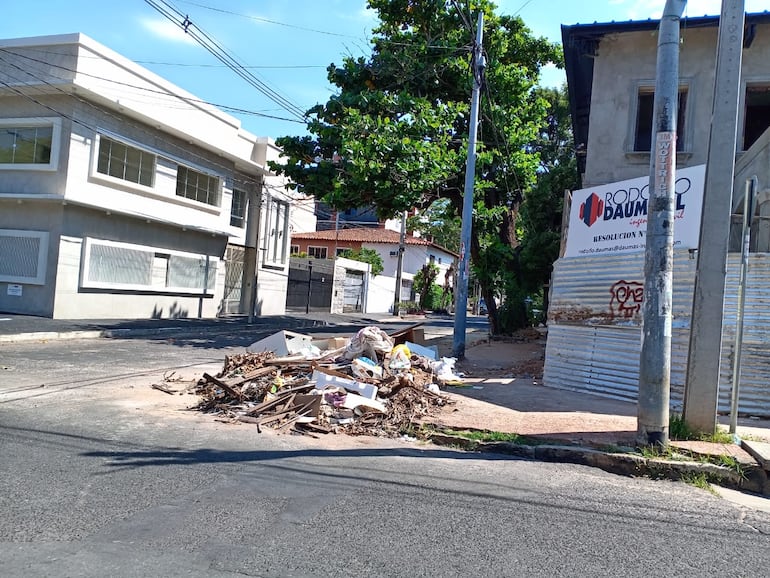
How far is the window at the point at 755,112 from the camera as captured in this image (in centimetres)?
1250

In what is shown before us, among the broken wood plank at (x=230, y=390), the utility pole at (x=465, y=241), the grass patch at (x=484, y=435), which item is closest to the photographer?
the grass patch at (x=484, y=435)

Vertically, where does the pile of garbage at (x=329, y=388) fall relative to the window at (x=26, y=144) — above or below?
below

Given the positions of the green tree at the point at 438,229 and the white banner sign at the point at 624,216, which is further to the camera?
the green tree at the point at 438,229

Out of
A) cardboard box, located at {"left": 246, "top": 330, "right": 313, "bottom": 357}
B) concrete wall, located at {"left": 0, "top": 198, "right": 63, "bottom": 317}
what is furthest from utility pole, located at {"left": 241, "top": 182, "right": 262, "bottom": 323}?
cardboard box, located at {"left": 246, "top": 330, "right": 313, "bottom": 357}

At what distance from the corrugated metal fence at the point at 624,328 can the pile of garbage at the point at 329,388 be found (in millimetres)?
2225

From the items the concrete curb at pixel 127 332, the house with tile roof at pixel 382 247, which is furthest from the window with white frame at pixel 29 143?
the house with tile roof at pixel 382 247

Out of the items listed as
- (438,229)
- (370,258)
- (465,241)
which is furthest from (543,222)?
(438,229)

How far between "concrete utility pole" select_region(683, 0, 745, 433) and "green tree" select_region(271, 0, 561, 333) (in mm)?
9470

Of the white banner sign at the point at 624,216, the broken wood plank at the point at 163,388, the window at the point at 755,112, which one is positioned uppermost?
the window at the point at 755,112

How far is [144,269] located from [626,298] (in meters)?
18.0

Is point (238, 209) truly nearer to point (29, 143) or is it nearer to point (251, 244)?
point (251, 244)

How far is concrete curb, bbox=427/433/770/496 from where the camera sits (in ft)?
19.4

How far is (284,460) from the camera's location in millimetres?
5836

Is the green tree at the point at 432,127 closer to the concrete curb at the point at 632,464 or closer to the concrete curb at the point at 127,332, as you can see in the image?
the concrete curb at the point at 127,332
